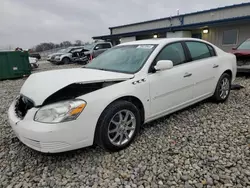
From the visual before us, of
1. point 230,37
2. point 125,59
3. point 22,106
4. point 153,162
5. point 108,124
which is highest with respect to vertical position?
point 230,37

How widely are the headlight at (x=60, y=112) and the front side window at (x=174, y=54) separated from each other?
1486 mm

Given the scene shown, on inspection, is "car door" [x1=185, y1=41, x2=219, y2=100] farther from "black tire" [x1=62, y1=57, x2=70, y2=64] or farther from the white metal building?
"black tire" [x1=62, y1=57, x2=70, y2=64]

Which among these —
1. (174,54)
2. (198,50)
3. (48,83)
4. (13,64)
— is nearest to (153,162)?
(48,83)

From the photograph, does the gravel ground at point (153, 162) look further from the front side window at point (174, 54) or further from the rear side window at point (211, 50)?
the rear side window at point (211, 50)

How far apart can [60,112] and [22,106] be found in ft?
2.67

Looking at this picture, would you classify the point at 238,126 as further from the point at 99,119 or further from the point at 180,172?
the point at 99,119

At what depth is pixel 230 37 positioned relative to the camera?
13.2 meters

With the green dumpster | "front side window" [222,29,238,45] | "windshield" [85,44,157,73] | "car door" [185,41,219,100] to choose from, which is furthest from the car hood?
"front side window" [222,29,238,45]

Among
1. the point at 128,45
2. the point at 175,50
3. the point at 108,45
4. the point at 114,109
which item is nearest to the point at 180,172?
the point at 114,109

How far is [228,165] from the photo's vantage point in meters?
2.19

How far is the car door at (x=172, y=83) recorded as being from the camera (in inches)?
112

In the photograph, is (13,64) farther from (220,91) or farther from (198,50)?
(220,91)

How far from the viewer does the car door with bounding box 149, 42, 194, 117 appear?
284 centimetres

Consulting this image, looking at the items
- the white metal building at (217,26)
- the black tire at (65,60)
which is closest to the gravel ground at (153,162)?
the white metal building at (217,26)
